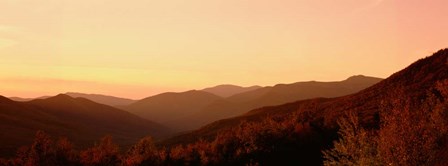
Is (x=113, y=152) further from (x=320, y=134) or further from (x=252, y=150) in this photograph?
(x=320, y=134)

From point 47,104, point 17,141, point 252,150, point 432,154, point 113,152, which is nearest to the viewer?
point 432,154

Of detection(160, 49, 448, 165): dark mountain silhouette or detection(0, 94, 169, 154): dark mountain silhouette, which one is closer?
detection(160, 49, 448, 165): dark mountain silhouette

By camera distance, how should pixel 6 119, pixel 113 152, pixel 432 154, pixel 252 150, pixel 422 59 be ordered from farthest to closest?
pixel 6 119 → pixel 422 59 → pixel 252 150 → pixel 113 152 → pixel 432 154

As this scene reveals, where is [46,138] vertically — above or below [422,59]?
below

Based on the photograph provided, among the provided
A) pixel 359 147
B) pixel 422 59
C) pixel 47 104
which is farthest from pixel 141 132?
pixel 359 147

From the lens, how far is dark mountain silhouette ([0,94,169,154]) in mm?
101312

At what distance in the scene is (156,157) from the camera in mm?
30062

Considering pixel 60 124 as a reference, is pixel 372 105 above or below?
above

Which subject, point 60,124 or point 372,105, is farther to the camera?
point 60,124

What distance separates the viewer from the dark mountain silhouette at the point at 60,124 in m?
101

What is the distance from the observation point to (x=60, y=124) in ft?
437

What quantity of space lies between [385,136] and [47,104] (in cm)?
18142

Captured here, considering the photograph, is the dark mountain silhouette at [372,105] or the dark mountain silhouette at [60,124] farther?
the dark mountain silhouette at [60,124]

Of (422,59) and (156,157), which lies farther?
(422,59)
